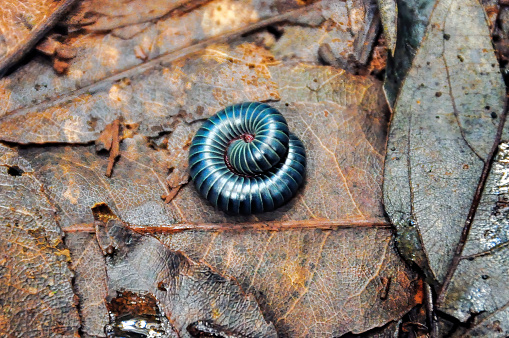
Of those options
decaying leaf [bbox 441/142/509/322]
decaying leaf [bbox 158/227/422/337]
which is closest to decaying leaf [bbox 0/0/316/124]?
decaying leaf [bbox 158/227/422/337]

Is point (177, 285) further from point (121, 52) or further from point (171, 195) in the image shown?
point (121, 52)

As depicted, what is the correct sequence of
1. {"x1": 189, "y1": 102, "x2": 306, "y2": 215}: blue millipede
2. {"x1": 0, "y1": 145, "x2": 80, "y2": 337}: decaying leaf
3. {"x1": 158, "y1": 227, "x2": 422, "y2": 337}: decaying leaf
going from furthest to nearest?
{"x1": 189, "y1": 102, "x2": 306, "y2": 215}: blue millipede, {"x1": 158, "y1": 227, "x2": 422, "y2": 337}: decaying leaf, {"x1": 0, "y1": 145, "x2": 80, "y2": 337}: decaying leaf

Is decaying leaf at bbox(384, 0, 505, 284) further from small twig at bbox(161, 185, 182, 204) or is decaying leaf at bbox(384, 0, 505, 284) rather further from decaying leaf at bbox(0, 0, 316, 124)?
small twig at bbox(161, 185, 182, 204)

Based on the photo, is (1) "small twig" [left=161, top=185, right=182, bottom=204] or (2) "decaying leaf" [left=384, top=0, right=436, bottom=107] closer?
(1) "small twig" [left=161, top=185, right=182, bottom=204]

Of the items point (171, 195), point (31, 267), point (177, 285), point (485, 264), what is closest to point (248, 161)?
point (171, 195)

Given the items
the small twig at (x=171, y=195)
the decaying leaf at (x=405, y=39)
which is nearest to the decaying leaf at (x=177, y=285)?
the small twig at (x=171, y=195)

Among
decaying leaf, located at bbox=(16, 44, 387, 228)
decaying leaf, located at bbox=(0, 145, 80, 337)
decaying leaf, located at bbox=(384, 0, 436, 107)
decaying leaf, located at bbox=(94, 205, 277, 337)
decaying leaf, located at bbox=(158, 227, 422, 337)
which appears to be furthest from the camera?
decaying leaf, located at bbox=(384, 0, 436, 107)

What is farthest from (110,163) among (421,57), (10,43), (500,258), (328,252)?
(500,258)

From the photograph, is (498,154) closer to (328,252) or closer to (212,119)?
(328,252)
